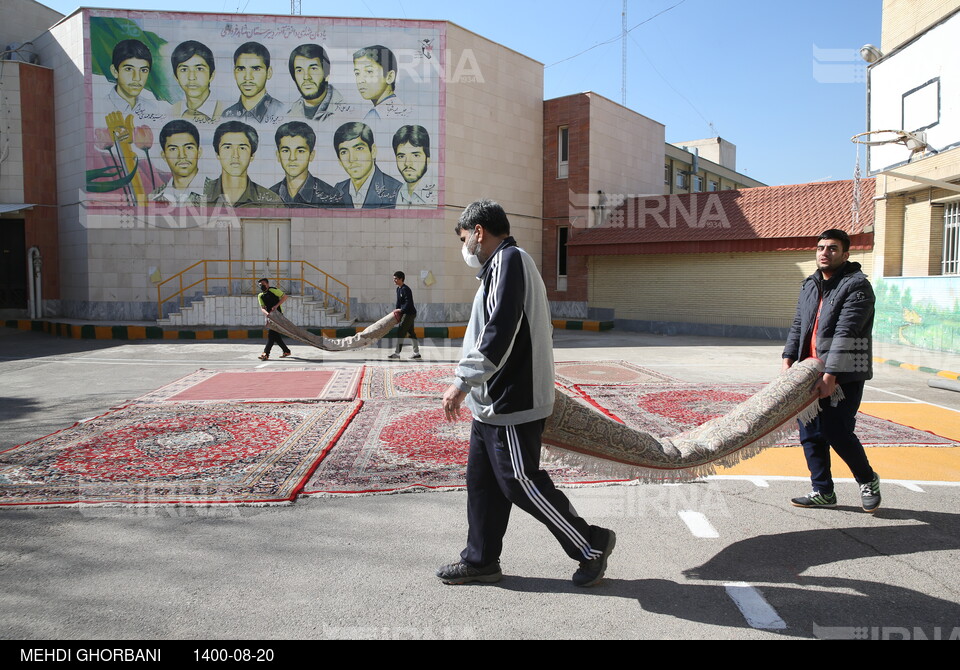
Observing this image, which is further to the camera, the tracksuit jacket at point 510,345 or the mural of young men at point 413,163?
the mural of young men at point 413,163

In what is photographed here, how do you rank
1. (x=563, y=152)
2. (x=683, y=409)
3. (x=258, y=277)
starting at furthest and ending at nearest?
(x=563, y=152) < (x=258, y=277) < (x=683, y=409)

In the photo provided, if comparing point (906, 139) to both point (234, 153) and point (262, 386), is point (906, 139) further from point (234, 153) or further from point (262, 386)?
point (234, 153)

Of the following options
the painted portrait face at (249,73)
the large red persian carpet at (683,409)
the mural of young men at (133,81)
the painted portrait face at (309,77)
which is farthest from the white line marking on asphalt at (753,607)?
the mural of young men at (133,81)

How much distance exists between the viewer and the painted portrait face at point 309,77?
66.5 ft

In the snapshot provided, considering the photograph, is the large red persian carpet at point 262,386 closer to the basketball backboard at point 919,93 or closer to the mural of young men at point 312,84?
the mural of young men at point 312,84

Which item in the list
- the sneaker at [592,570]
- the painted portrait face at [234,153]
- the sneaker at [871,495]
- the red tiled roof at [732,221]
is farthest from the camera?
the painted portrait face at [234,153]

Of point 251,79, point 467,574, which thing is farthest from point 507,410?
point 251,79

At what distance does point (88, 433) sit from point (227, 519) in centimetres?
309

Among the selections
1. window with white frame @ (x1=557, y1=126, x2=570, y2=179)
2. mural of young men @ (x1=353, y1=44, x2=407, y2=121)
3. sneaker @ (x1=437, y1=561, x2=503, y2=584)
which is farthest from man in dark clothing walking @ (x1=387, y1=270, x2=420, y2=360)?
window with white frame @ (x1=557, y1=126, x2=570, y2=179)

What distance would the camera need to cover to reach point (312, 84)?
2033 centimetres

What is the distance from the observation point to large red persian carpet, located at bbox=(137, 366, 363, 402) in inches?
337

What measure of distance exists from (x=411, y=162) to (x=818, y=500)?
1827 centimetres

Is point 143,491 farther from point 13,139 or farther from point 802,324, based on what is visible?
point 13,139

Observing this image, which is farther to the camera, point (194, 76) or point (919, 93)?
point (194, 76)
